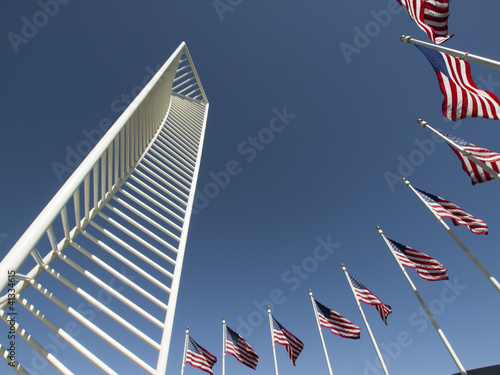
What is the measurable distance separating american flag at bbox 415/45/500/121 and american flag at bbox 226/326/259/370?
36.0 ft

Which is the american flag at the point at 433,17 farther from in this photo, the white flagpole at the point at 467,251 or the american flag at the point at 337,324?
the american flag at the point at 337,324

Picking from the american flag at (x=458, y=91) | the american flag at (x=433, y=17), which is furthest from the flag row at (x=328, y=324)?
the american flag at (x=433, y=17)

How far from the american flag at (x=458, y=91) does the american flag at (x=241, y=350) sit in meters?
11.0

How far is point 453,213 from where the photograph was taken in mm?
7523

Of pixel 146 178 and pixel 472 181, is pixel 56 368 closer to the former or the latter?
pixel 146 178

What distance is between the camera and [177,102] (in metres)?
5.85

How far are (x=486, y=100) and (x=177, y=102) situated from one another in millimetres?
5619

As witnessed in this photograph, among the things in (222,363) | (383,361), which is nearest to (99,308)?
(383,361)

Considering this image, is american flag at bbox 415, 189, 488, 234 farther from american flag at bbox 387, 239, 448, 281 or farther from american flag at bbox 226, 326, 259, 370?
american flag at bbox 226, 326, 259, 370

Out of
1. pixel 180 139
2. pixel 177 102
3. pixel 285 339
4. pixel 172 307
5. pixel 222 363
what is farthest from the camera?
pixel 222 363

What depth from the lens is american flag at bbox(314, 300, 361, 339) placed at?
32.0 ft

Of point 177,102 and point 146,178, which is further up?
point 177,102

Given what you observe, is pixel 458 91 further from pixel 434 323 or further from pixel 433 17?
pixel 434 323

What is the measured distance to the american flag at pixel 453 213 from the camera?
7082 millimetres
